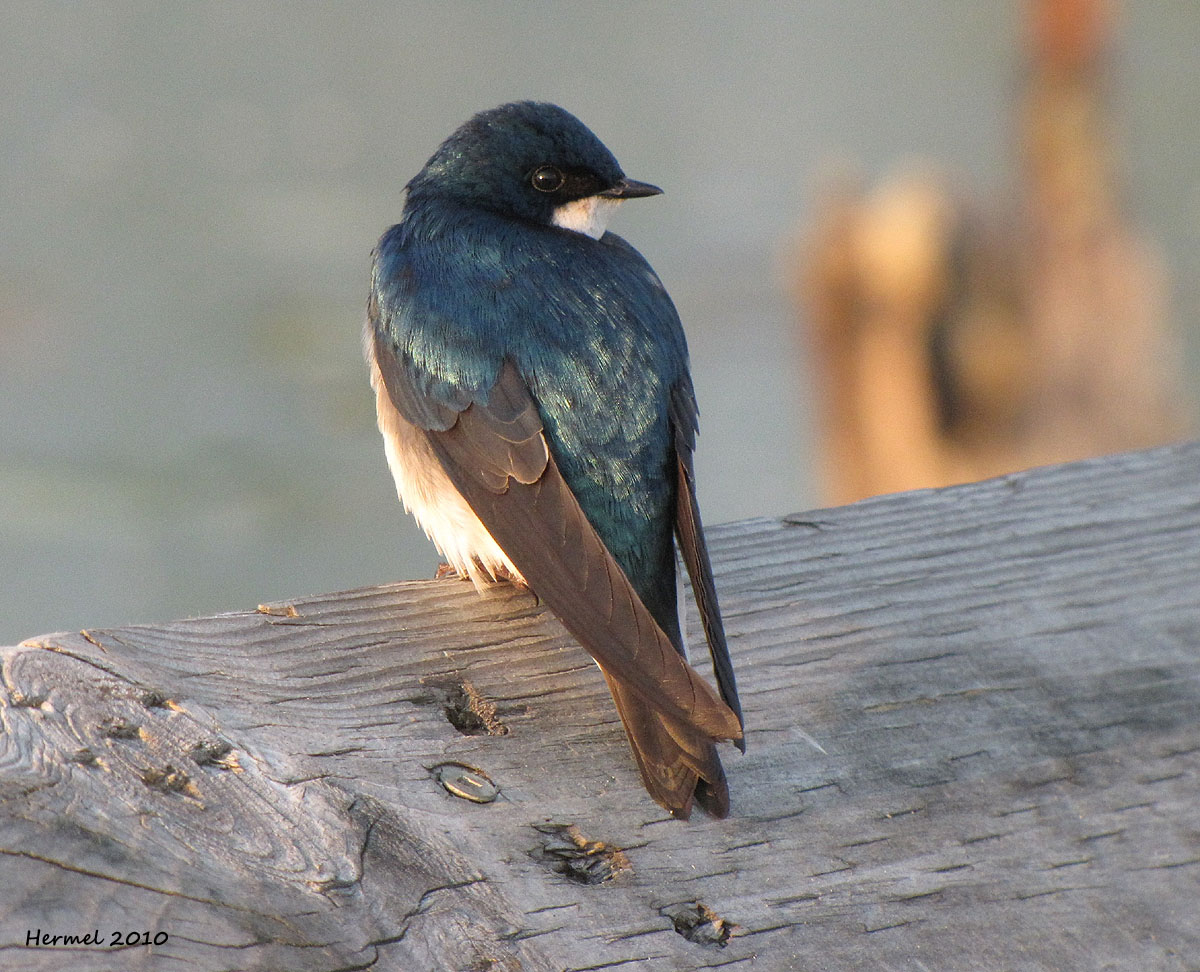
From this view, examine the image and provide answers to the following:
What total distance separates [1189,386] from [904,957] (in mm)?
5530

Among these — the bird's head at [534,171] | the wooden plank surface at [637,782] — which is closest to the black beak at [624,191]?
the bird's head at [534,171]

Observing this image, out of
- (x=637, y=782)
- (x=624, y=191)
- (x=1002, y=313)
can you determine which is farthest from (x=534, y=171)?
(x=1002, y=313)

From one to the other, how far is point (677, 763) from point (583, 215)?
1.17 m

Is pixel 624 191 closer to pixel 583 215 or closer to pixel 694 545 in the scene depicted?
pixel 583 215

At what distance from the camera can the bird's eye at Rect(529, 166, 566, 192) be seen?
2.19m

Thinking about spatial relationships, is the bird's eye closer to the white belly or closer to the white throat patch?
the white throat patch

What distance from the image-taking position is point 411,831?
1.11 m

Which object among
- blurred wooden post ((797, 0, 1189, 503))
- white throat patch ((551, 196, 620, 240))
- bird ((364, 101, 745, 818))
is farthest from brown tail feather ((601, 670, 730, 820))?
blurred wooden post ((797, 0, 1189, 503))

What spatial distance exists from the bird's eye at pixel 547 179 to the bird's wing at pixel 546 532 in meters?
0.37

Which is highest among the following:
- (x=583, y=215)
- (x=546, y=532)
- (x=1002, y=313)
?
(x=583, y=215)

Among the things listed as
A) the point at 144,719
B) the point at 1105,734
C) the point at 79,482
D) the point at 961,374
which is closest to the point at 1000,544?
the point at 1105,734

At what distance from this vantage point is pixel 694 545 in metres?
1.49

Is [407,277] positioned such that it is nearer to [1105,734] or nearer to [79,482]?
[1105,734]

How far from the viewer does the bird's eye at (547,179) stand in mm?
2191
